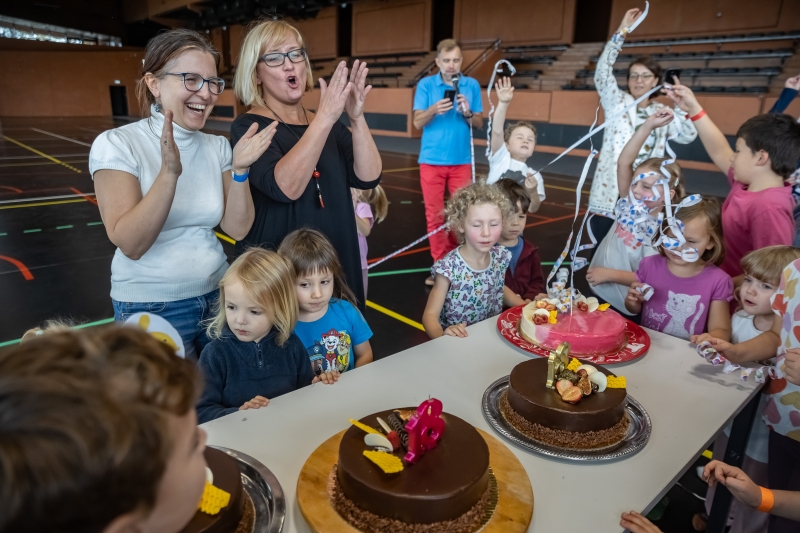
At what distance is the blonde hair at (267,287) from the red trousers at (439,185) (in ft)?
8.83

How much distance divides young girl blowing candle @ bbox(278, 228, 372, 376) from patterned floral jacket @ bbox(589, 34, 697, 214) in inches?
88.3

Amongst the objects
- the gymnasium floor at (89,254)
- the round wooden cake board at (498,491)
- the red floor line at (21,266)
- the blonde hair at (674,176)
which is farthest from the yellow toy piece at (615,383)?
the red floor line at (21,266)

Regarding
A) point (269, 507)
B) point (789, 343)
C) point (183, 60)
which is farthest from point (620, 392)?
point (183, 60)

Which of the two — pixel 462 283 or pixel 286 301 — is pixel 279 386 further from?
pixel 462 283

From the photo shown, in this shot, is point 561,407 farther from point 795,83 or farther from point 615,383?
point 795,83

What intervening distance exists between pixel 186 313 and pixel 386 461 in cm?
113

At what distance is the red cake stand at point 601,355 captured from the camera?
1756 mm

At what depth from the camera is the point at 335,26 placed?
68.7 ft

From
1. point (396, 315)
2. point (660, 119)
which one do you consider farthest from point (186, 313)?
point (396, 315)

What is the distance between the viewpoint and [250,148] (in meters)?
1.83

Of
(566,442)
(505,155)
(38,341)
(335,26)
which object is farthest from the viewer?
(335,26)

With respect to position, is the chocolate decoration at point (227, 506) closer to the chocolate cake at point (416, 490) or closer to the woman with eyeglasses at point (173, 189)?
the chocolate cake at point (416, 490)

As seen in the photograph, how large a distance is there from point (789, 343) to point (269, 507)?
62.1 inches

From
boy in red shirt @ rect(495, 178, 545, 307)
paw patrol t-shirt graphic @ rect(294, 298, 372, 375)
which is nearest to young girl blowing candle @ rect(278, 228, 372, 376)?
paw patrol t-shirt graphic @ rect(294, 298, 372, 375)
